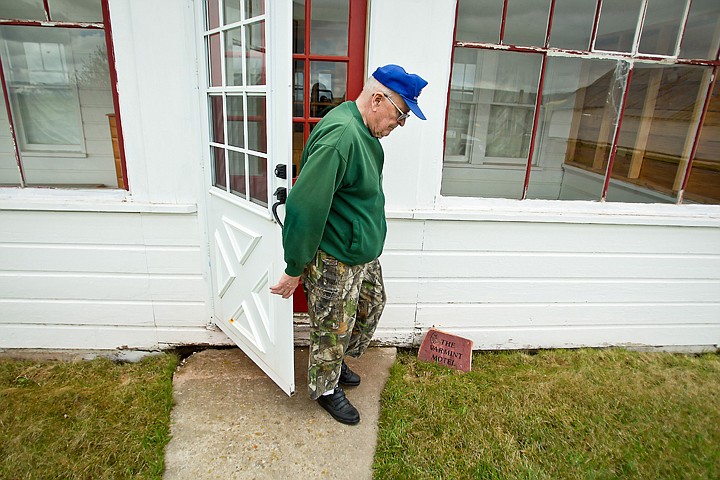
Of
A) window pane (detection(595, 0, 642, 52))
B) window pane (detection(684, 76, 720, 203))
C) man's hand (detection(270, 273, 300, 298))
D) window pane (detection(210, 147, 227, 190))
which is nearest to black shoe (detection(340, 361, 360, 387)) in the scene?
man's hand (detection(270, 273, 300, 298))

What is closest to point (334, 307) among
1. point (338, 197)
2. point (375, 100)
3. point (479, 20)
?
point (338, 197)

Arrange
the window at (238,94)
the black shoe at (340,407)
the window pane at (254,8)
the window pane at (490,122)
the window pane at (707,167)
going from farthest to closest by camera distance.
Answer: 1. the window pane at (490,122)
2. the window pane at (707,167)
3. the black shoe at (340,407)
4. the window at (238,94)
5. the window pane at (254,8)

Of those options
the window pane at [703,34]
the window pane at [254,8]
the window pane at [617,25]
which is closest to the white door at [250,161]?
the window pane at [254,8]

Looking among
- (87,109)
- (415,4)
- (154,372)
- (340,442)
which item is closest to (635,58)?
(415,4)

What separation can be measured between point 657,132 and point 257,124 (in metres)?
2.83

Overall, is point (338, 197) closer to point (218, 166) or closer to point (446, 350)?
point (218, 166)

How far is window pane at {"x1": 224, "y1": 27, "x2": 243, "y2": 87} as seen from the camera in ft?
6.84

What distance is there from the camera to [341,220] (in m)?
1.91

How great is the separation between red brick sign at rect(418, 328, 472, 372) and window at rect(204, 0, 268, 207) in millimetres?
1474

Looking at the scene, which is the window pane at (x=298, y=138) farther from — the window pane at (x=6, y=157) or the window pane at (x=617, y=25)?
the window pane at (x=617, y=25)

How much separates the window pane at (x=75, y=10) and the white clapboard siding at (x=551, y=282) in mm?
2048

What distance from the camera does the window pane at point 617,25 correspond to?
2.56 meters

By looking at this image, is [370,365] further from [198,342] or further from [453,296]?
[198,342]

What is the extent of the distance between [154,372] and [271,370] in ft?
2.65
